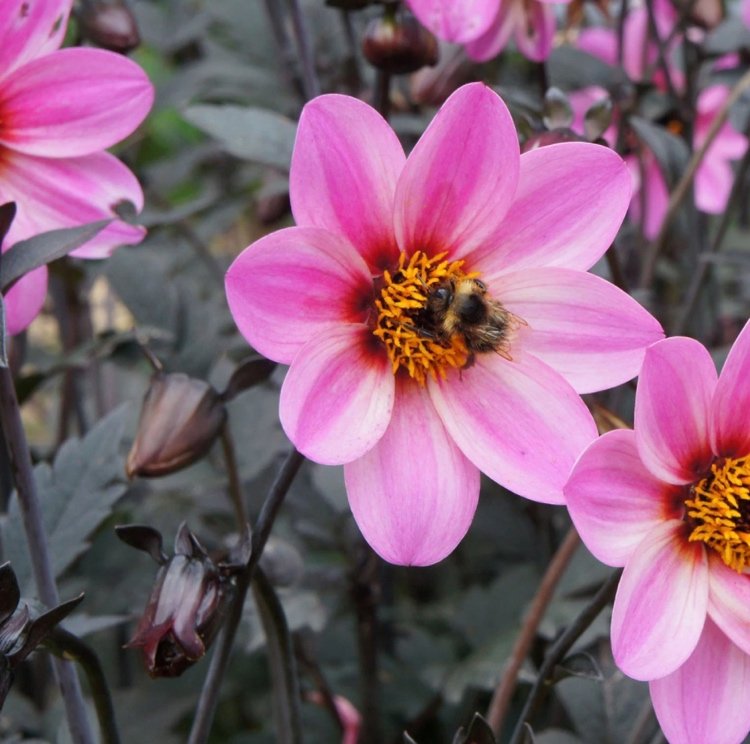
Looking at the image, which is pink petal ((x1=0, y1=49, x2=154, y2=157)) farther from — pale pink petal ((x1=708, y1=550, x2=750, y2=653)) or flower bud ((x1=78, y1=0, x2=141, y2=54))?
pale pink petal ((x1=708, y1=550, x2=750, y2=653))

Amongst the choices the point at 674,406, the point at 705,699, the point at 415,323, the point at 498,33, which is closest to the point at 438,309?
the point at 415,323

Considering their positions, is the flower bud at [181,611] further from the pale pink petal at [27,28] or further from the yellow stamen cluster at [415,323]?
the pale pink petal at [27,28]

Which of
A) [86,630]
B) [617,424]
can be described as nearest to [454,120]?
[617,424]

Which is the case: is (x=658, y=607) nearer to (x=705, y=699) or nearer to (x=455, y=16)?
(x=705, y=699)

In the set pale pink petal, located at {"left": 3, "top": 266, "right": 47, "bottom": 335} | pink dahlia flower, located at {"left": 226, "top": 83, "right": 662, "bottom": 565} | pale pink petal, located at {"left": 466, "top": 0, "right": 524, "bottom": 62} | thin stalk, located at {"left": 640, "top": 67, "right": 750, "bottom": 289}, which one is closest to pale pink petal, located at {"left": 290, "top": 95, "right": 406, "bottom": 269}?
pink dahlia flower, located at {"left": 226, "top": 83, "right": 662, "bottom": 565}

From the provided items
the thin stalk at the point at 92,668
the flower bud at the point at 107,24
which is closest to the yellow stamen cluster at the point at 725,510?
the thin stalk at the point at 92,668
